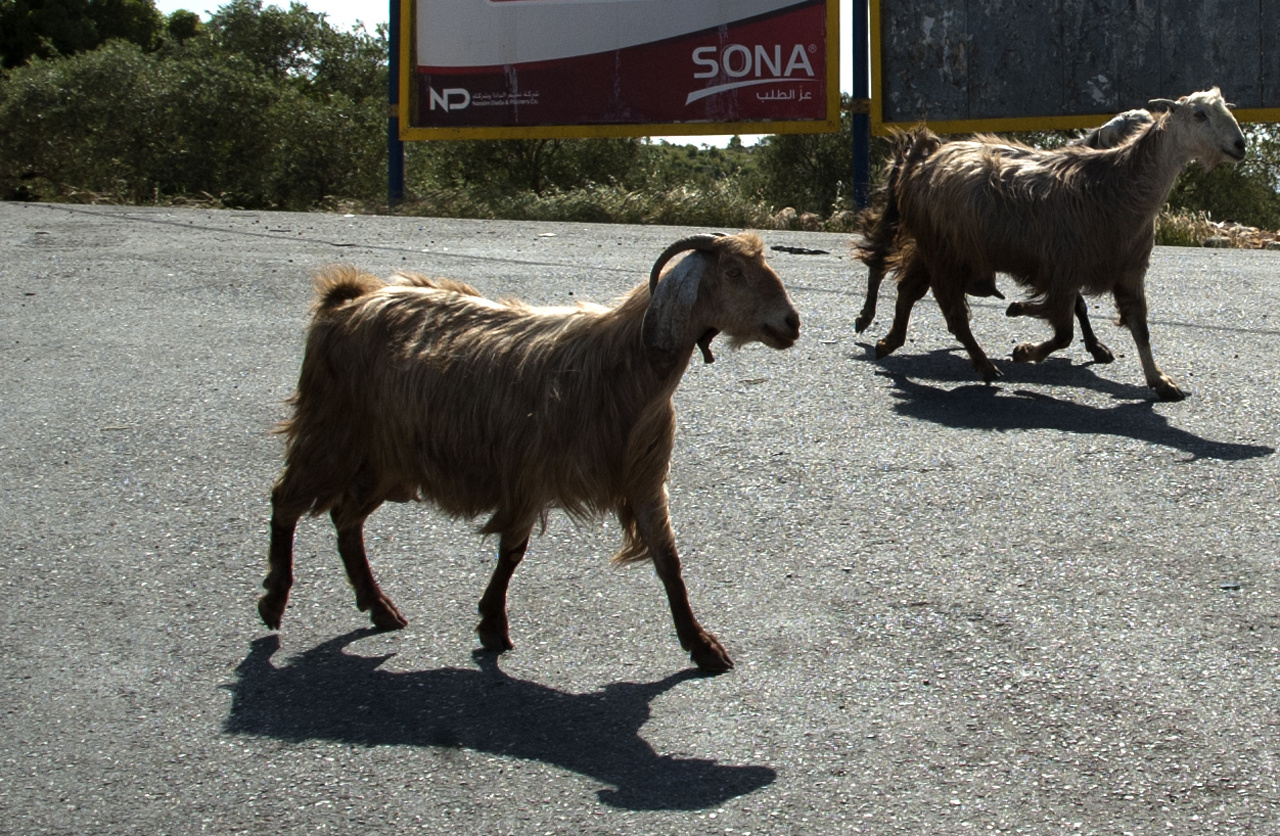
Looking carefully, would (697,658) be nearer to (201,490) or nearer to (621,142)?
(201,490)

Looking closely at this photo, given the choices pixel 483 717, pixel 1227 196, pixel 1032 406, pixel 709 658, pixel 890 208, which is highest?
pixel 1227 196

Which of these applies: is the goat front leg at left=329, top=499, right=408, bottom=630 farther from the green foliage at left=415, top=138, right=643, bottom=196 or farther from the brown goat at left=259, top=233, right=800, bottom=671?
the green foliage at left=415, top=138, right=643, bottom=196

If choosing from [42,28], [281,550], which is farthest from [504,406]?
[42,28]

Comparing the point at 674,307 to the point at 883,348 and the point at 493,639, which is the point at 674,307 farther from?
the point at 883,348

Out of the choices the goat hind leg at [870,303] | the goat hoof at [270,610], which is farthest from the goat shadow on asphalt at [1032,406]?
the goat hoof at [270,610]

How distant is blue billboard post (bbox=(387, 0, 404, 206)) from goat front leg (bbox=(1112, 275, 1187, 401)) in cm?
1119

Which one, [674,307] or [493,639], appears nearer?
[674,307]

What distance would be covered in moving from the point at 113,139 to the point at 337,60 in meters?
10.7

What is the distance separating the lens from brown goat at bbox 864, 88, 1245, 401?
751 cm

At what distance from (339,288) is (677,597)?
1.70m

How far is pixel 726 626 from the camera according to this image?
4.60 metres

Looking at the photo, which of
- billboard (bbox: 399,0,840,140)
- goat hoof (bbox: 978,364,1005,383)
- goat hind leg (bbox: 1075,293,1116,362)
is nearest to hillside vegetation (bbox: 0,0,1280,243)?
billboard (bbox: 399,0,840,140)

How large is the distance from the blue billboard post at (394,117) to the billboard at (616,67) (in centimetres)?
13

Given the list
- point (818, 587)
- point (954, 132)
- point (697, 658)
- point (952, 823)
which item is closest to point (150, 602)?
point (697, 658)
